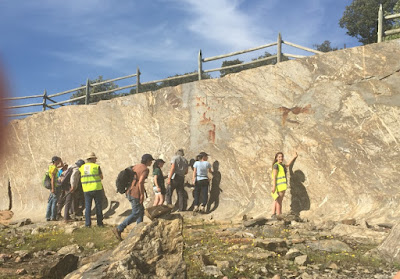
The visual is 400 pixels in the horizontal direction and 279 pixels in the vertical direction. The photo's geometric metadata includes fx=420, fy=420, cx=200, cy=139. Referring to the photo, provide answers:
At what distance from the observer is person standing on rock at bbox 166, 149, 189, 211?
43.6ft

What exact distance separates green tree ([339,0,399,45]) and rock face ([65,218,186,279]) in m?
34.7

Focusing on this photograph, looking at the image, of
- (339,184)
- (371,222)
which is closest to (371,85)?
(339,184)

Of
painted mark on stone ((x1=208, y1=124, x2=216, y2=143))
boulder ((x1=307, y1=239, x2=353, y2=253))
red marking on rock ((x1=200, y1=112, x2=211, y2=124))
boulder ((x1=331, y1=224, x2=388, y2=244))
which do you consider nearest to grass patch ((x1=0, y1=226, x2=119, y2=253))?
boulder ((x1=307, y1=239, x2=353, y2=253))

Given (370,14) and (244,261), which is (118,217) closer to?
(244,261)

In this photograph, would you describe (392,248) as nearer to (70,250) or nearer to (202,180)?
(70,250)

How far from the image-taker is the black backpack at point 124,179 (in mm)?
8781

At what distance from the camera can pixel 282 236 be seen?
327 inches

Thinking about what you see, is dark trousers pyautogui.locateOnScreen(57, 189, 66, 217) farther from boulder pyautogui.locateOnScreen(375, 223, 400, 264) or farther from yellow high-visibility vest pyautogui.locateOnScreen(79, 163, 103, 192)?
boulder pyautogui.locateOnScreen(375, 223, 400, 264)

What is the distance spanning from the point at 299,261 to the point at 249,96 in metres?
8.66

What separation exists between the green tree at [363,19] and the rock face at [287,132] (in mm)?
25287

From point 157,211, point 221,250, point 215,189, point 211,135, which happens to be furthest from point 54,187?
point 157,211

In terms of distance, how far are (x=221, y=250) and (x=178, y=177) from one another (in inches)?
258

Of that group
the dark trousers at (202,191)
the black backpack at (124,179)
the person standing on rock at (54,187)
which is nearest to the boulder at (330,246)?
the black backpack at (124,179)

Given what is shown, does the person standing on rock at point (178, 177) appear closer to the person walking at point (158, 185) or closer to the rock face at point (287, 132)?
the person walking at point (158, 185)
